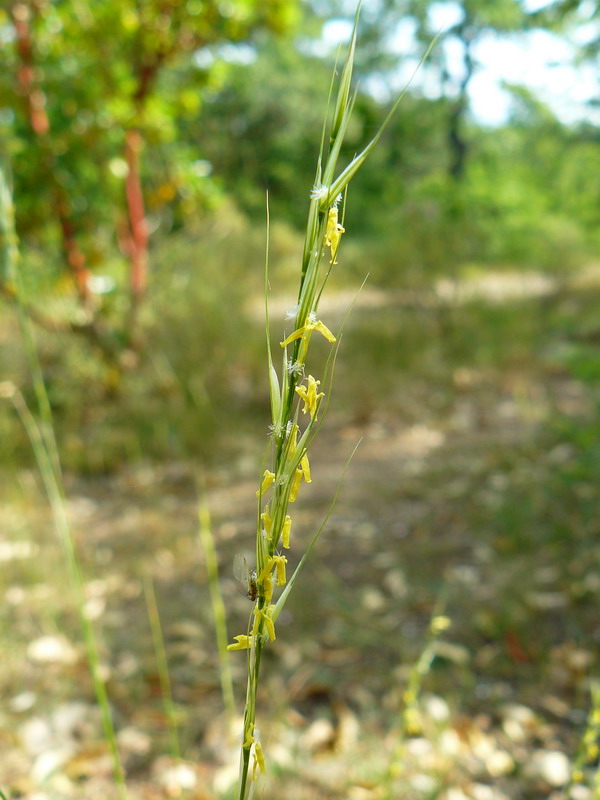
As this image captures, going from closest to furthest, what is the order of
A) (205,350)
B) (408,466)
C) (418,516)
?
(418,516)
(408,466)
(205,350)

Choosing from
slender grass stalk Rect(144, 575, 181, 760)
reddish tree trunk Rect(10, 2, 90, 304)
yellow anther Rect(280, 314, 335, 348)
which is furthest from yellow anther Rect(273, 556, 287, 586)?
reddish tree trunk Rect(10, 2, 90, 304)

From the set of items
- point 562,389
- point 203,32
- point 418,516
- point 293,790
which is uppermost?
point 203,32

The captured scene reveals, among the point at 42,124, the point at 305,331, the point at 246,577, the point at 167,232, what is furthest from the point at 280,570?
the point at 167,232

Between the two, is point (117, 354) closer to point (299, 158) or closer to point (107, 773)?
point (107, 773)

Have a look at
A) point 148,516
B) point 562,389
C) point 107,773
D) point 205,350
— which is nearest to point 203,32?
point 205,350

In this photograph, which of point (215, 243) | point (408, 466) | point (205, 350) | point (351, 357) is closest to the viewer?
point (408, 466)

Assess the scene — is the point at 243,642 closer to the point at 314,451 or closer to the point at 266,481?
the point at 266,481

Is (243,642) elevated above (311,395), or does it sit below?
below

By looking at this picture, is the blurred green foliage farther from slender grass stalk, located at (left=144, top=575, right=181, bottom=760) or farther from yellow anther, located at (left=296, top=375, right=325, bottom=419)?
yellow anther, located at (left=296, top=375, right=325, bottom=419)

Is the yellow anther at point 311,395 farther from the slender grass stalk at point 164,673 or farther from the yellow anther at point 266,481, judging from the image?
the slender grass stalk at point 164,673

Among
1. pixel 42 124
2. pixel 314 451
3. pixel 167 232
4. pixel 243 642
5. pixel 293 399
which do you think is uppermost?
pixel 167 232
